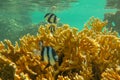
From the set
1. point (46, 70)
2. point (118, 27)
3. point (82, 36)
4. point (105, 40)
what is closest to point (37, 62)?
point (46, 70)

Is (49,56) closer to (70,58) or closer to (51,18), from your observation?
(70,58)

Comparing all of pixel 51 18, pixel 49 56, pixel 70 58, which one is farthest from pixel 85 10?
pixel 49 56

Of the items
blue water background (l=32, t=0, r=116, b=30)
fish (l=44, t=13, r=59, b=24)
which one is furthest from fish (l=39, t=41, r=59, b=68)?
blue water background (l=32, t=0, r=116, b=30)

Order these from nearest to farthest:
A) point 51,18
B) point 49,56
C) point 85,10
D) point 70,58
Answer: point 49,56
point 70,58
point 51,18
point 85,10

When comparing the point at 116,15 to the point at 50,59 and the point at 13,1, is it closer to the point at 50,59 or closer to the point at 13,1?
the point at 13,1

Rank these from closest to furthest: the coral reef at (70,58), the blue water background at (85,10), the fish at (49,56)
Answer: the fish at (49,56), the coral reef at (70,58), the blue water background at (85,10)

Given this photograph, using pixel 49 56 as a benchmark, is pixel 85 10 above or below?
above

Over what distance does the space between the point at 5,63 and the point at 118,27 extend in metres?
18.0

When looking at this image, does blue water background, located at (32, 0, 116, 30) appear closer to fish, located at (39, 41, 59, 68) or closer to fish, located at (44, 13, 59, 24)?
fish, located at (44, 13, 59, 24)

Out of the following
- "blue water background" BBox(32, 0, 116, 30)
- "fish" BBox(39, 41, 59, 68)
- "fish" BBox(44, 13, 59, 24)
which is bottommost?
"fish" BBox(39, 41, 59, 68)

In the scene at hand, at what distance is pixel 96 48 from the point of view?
421 centimetres

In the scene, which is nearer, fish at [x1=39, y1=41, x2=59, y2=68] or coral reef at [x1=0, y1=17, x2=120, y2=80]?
fish at [x1=39, y1=41, x2=59, y2=68]

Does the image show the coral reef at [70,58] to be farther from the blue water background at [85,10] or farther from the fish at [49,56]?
the blue water background at [85,10]

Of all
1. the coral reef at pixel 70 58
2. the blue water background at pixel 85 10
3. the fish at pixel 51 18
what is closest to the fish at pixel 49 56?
the coral reef at pixel 70 58
